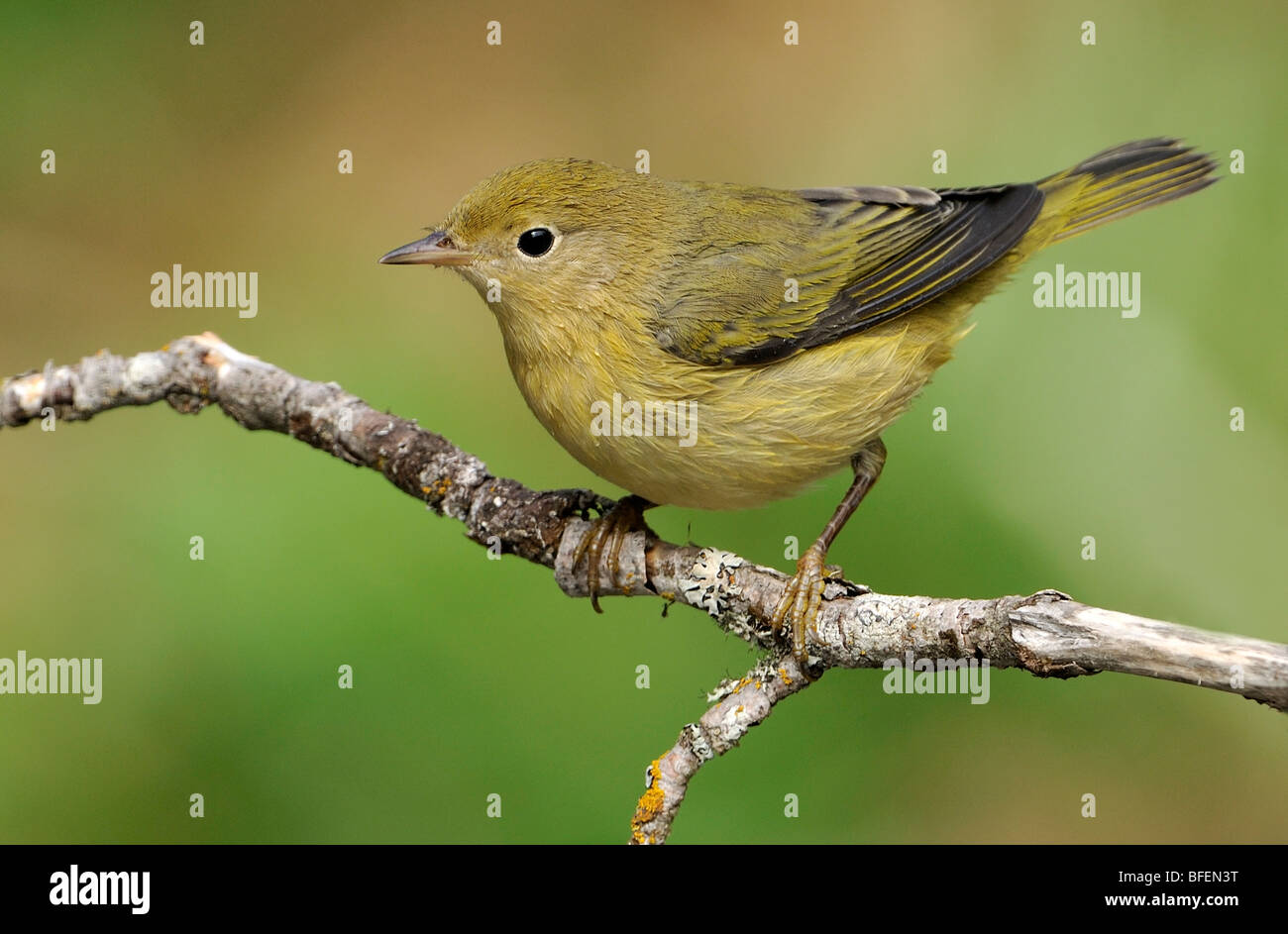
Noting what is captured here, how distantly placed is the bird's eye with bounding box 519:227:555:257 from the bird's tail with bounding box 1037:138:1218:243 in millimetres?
2061

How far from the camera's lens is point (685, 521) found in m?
5.63

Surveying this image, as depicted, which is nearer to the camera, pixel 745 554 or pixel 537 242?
pixel 537 242

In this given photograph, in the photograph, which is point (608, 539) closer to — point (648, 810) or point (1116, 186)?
point (648, 810)

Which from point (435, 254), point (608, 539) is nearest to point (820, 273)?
point (608, 539)

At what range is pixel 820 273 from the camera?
4348 mm

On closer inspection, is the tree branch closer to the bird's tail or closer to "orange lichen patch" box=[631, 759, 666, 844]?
"orange lichen patch" box=[631, 759, 666, 844]

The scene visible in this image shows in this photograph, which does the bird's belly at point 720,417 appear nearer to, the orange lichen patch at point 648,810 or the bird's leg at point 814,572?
the bird's leg at point 814,572

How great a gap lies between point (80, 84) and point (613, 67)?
374 centimetres

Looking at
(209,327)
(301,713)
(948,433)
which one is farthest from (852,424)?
(209,327)

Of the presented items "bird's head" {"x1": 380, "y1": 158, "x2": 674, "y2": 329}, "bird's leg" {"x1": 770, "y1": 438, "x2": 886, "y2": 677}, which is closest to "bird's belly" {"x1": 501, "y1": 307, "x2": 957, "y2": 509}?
"bird's leg" {"x1": 770, "y1": 438, "x2": 886, "y2": 677}

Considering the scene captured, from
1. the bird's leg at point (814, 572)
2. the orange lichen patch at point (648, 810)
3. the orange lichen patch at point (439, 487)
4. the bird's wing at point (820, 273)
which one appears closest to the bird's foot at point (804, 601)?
the bird's leg at point (814, 572)

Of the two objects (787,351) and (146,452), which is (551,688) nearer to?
(787,351)

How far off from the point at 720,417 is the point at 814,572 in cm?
66

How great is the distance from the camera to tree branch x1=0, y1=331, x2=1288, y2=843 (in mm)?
2408
